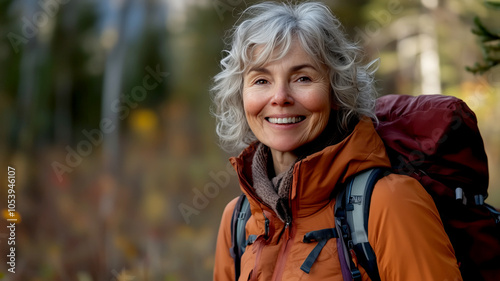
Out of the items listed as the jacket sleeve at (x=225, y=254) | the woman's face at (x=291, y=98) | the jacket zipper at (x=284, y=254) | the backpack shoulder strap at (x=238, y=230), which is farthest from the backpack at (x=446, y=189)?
the jacket sleeve at (x=225, y=254)

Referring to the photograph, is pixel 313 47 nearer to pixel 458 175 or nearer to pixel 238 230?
pixel 458 175

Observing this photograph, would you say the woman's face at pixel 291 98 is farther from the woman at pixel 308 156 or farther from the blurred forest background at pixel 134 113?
the blurred forest background at pixel 134 113

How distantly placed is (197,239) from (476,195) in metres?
8.18

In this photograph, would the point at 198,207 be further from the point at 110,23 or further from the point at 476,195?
the point at 476,195

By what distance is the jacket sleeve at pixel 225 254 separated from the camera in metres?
2.66

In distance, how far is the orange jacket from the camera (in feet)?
6.12

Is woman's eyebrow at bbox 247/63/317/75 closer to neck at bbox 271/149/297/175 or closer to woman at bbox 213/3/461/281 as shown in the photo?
woman at bbox 213/3/461/281

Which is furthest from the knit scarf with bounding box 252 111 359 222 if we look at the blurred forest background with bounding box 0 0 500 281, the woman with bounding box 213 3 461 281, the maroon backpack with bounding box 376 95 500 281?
the blurred forest background with bounding box 0 0 500 281

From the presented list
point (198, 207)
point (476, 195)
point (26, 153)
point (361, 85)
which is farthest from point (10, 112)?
point (476, 195)

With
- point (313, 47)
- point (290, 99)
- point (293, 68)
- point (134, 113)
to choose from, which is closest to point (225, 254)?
point (290, 99)

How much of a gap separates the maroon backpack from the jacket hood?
14cm

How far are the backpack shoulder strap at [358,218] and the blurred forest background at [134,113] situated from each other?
6432 mm

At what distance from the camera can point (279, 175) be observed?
234 centimetres

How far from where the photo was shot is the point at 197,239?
9867mm
